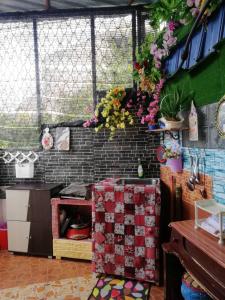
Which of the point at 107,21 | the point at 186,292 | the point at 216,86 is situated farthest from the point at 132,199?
the point at 107,21

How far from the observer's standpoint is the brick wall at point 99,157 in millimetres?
3156

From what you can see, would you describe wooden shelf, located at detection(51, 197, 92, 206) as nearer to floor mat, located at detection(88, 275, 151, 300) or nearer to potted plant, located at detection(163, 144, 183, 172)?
floor mat, located at detection(88, 275, 151, 300)

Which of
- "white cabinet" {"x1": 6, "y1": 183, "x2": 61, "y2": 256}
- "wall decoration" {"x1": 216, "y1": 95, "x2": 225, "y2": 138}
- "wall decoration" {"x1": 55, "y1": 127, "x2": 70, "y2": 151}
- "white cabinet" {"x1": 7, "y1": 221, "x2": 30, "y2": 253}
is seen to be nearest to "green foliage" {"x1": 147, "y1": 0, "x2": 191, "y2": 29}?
"wall decoration" {"x1": 216, "y1": 95, "x2": 225, "y2": 138}

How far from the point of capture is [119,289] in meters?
2.40

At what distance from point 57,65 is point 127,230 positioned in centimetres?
237

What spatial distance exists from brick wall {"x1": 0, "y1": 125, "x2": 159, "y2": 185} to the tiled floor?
3.33ft

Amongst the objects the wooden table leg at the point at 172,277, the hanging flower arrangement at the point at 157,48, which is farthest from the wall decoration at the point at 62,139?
the wooden table leg at the point at 172,277

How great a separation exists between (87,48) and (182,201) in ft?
7.67

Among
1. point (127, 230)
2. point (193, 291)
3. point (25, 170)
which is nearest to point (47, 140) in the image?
point (25, 170)

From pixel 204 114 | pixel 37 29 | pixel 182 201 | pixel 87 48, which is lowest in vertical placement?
pixel 182 201

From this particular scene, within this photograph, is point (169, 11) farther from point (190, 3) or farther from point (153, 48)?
point (190, 3)

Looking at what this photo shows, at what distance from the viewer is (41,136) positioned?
346cm

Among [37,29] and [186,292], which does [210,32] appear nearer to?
[186,292]

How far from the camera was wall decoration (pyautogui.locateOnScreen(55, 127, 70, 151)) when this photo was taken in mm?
3379
